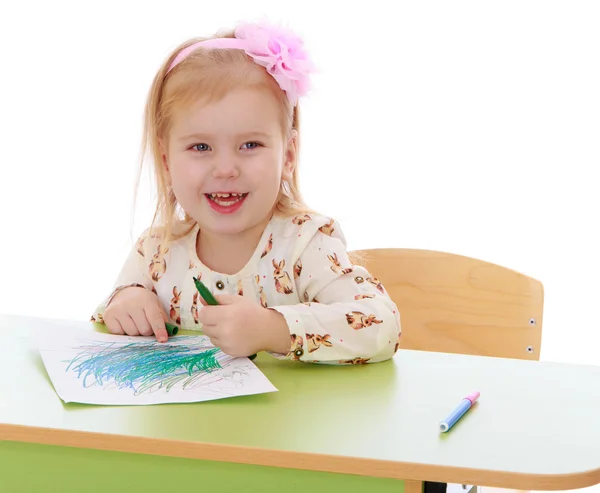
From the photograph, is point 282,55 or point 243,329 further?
point 282,55

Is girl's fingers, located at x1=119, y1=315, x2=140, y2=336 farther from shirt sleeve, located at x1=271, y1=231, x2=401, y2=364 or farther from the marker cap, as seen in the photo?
the marker cap

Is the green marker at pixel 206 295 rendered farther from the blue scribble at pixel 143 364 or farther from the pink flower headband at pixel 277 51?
the pink flower headband at pixel 277 51

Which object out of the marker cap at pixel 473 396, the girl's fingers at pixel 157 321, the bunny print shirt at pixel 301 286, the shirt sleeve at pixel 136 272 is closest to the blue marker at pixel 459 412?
the marker cap at pixel 473 396

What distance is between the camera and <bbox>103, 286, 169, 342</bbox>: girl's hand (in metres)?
1.44

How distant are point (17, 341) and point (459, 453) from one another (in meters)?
0.70

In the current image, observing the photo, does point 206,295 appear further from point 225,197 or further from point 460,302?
point 460,302

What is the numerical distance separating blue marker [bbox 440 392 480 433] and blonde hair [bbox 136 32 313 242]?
1.72ft

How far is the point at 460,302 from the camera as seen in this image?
168 cm

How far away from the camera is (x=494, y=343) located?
5.44ft

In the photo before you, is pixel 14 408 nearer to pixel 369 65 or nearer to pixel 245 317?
pixel 245 317

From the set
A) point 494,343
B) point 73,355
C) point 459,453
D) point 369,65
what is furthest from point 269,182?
point 369,65

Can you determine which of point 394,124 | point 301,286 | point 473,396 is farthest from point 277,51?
point 394,124

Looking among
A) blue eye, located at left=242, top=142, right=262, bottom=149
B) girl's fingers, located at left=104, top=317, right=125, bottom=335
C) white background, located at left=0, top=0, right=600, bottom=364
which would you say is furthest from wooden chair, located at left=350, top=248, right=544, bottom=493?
white background, located at left=0, top=0, right=600, bottom=364

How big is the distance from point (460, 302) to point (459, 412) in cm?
64
